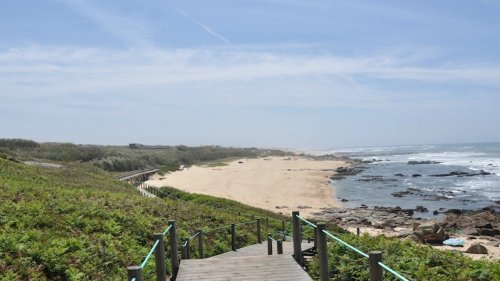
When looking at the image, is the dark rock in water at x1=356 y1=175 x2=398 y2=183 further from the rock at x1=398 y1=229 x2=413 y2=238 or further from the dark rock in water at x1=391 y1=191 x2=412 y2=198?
the rock at x1=398 y1=229 x2=413 y2=238

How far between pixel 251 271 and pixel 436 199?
44.8 m

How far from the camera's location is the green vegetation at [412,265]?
9.31 metres

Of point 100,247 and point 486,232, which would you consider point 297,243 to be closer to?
point 100,247

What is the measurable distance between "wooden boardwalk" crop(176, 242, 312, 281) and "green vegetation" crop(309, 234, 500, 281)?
134 centimetres

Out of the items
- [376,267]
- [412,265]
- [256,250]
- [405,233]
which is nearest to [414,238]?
[405,233]

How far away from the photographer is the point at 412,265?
398 inches

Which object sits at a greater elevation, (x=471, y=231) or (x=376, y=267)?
(x=376, y=267)

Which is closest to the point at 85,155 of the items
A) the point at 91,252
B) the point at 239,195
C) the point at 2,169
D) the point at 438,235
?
the point at 239,195

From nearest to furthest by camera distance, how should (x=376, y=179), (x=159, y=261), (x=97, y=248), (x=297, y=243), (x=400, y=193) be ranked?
(x=159, y=261) < (x=297, y=243) < (x=97, y=248) < (x=400, y=193) < (x=376, y=179)

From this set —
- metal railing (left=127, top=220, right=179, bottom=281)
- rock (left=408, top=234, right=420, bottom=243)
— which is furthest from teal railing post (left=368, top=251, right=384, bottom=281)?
rock (left=408, top=234, right=420, bottom=243)

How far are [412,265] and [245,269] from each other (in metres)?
3.87

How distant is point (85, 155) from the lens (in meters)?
75.7

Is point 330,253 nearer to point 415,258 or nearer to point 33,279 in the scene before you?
point 415,258

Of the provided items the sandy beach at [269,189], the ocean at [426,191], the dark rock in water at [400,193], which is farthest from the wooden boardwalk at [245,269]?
the dark rock in water at [400,193]
